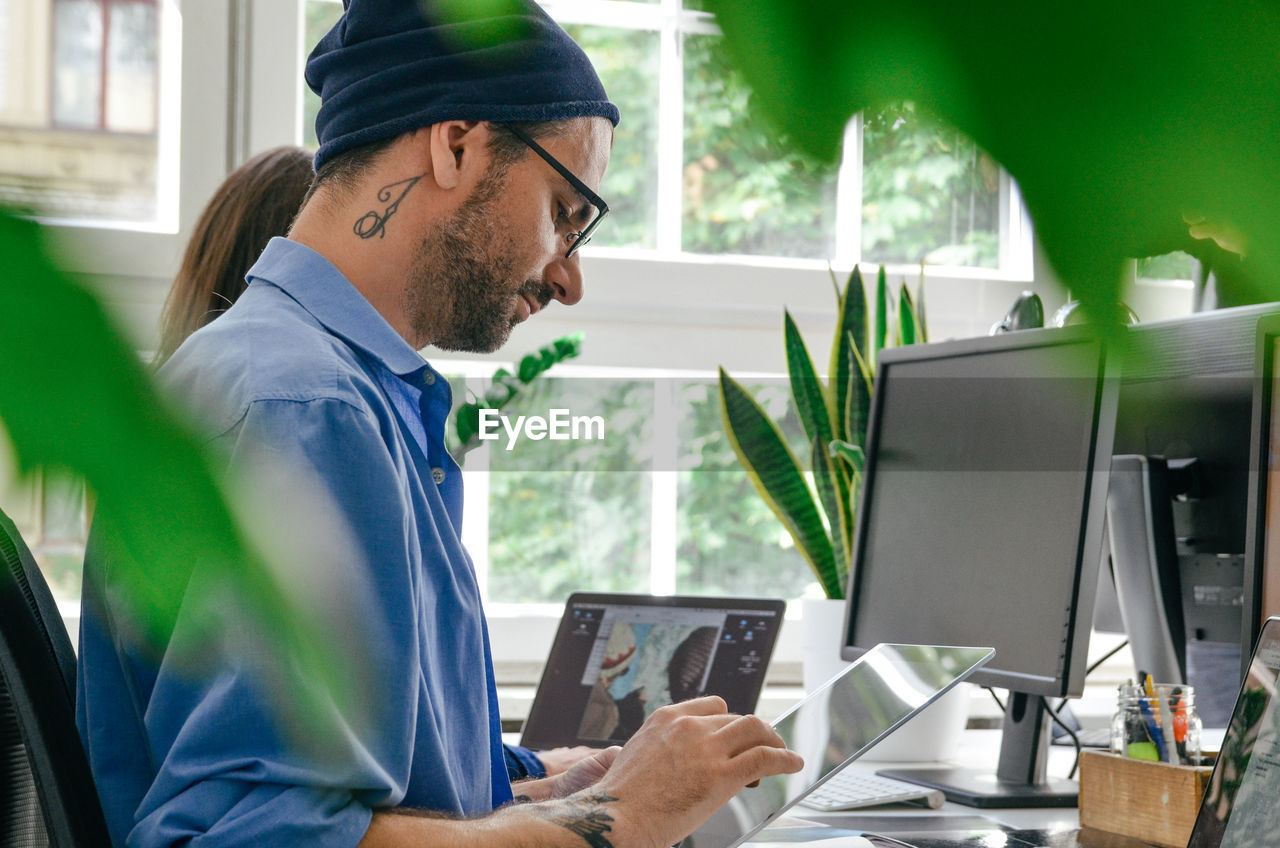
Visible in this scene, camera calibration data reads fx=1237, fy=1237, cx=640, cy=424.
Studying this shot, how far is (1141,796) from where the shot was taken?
3.76ft

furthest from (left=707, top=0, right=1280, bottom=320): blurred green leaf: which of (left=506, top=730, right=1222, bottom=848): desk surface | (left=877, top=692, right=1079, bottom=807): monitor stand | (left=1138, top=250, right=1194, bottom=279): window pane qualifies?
(left=877, top=692, right=1079, bottom=807): monitor stand

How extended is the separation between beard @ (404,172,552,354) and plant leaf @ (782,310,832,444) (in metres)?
0.91

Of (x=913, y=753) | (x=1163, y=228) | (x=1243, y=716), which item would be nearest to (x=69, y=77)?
(x=1163, y=228)

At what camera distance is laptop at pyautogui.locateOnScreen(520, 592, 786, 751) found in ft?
5.21

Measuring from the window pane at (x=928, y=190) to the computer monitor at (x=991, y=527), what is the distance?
3.41 ft

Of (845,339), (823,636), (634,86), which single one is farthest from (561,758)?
(634,86)

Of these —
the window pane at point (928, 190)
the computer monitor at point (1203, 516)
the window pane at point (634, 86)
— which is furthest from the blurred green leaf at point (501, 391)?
the window pane at point (928, 190)

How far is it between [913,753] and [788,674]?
2.17 ft

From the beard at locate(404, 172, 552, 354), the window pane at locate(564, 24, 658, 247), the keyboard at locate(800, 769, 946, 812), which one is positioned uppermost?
the beard at locate(404, 172, 552, 354)

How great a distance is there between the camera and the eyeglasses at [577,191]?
95 cm

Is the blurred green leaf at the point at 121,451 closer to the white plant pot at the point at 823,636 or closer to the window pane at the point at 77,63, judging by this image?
the window pane at the point at 77,63

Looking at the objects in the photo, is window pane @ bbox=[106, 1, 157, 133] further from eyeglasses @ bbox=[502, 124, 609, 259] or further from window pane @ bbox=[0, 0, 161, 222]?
eyeglasses @ bbox=[502, 124, 609, 259]

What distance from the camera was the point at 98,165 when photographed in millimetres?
117

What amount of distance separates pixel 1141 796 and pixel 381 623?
0.85m
